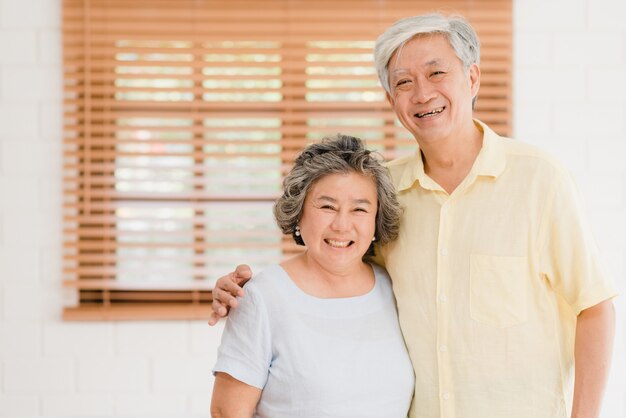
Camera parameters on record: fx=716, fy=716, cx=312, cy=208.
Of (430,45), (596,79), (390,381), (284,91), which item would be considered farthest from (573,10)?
(390,381)

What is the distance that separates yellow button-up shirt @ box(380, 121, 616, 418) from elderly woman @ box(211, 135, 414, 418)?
98mm

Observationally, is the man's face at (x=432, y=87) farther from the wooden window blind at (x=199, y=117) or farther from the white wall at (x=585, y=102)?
the white wall at (x=585, y=102)

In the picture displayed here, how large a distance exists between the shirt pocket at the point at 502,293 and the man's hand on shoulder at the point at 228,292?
493 millimetres

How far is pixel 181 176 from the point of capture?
9.09 feet

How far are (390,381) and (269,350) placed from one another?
0.27 meters

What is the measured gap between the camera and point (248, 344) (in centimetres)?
149

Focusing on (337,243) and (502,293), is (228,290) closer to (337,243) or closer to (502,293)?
(337,243)

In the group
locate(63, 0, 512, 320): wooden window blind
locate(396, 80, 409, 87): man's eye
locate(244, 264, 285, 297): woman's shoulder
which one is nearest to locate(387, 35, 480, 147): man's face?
locate(396, 80, 409, 87): man's eye

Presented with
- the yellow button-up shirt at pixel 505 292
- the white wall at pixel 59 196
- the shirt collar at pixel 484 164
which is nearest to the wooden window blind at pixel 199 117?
the white wall at pixel 59 196

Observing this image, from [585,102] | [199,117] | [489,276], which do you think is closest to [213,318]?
[489,276]

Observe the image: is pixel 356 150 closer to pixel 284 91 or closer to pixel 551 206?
pixel 551 206

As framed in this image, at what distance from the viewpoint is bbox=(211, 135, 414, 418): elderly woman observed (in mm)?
1489

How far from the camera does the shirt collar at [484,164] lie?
1534mm

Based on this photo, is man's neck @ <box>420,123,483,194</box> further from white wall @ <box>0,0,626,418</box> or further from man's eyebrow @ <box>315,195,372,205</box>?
white wall @ <box>0,0,626,418</box>
